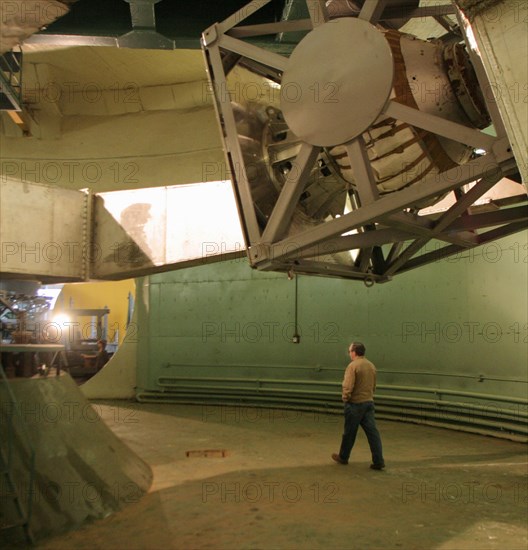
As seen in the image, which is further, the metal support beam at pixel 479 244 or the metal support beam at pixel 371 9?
the metal support beam at pixel 479 244

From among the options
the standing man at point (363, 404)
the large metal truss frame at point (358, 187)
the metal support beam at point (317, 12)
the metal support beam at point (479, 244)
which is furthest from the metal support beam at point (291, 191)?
the standing man at point (363, 404)

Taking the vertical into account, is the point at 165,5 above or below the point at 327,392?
above

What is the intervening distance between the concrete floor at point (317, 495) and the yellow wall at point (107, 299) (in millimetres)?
10156

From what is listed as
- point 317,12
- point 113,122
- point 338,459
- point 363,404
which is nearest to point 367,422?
point 363,404

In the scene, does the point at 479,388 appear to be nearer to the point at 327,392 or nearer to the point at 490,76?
the point at 327,392

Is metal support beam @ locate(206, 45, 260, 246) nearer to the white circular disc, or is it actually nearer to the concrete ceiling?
the white circular disc

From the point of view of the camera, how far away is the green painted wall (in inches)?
327

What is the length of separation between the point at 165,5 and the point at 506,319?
23.6 feet

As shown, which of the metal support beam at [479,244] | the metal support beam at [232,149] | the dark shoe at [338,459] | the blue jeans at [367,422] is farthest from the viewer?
the dark shoe at [338,459]

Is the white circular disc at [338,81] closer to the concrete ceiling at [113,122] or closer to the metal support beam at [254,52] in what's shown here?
the metal support beam at [254,52]

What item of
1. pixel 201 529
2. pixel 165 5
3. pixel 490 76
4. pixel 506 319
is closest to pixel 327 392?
pixel 506 319

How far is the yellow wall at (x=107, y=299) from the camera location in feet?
60.4

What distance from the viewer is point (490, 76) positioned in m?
2.06

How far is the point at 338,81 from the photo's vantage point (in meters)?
3.07
